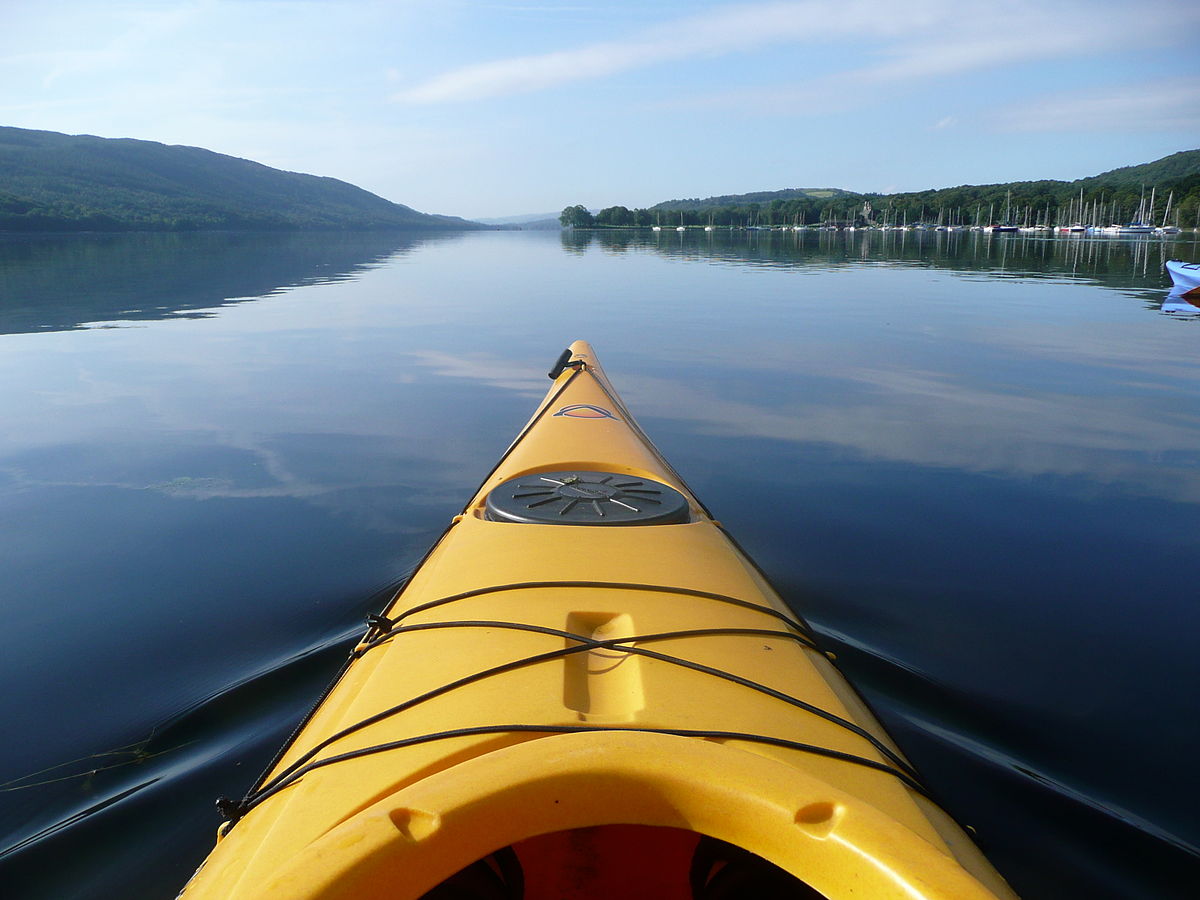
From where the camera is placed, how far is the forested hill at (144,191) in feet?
236

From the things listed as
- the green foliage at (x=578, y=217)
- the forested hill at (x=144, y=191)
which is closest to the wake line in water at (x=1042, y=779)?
the forested hill at (x=144, y=191)

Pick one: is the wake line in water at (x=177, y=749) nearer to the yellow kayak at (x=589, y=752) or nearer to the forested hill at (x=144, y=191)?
the yellow kayak at (x=589, y=752)

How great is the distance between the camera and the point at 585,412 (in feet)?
15.0

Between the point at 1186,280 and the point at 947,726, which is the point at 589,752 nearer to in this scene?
the point at 947,726

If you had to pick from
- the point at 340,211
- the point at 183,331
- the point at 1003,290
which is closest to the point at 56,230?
the point at 183,331

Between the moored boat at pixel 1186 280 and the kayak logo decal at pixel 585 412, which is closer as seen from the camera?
the kayak logo decal at pixel 585 412

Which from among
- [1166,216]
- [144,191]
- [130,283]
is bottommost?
[130,283]

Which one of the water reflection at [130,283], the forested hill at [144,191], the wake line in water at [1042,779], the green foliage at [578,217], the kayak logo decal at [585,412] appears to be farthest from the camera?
the green foliage at [578,217]

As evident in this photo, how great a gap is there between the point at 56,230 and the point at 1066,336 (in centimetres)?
7453

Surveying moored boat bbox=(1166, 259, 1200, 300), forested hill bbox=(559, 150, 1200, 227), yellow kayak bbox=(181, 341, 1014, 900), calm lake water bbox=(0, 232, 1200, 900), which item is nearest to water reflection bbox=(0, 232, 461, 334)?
calm lake water bbox=(0, 232, 1200, 900)

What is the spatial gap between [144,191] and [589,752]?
133115 mm

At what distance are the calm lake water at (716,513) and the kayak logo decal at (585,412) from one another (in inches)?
42.9

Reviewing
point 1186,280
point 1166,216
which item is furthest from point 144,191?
point 1166,216

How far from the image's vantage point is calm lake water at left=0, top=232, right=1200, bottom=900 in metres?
2.49
